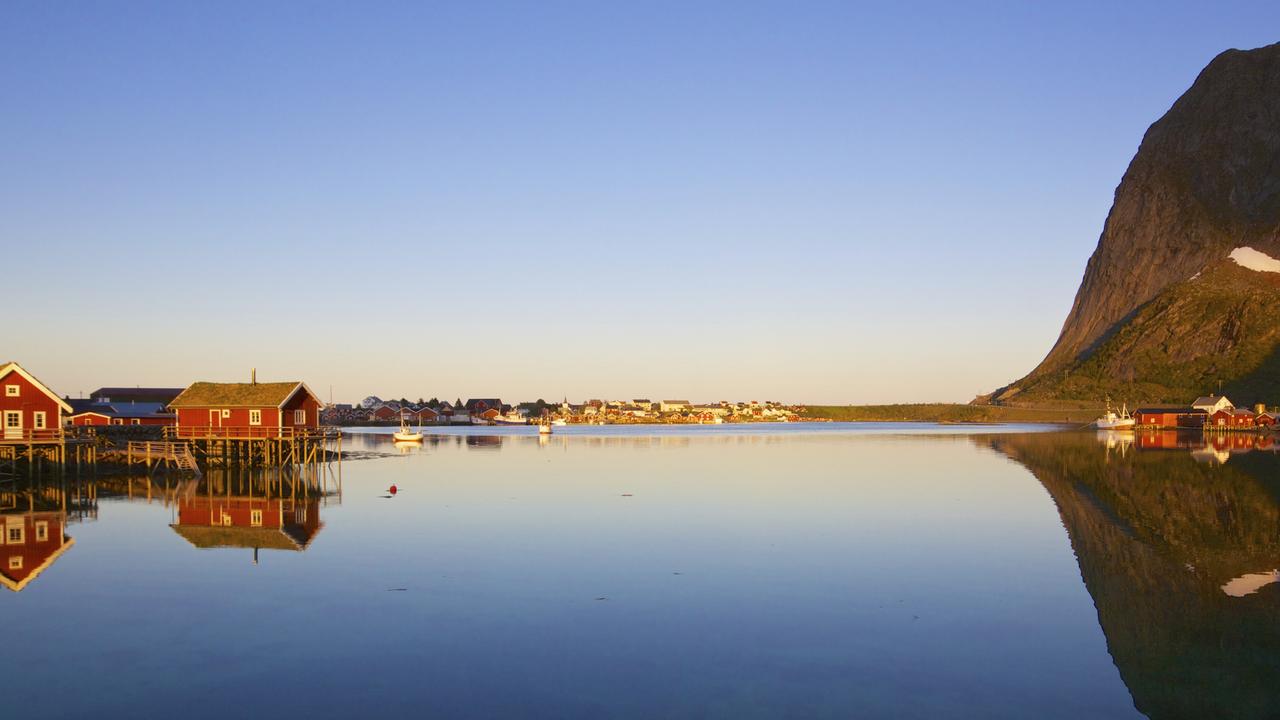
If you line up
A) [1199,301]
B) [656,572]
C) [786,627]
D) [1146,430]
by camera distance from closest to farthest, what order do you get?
[786,627] → [656,572] → [1146,430] → [1199,301]

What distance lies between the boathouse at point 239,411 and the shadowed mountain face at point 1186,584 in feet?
155

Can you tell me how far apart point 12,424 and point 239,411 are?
1315 centimetres

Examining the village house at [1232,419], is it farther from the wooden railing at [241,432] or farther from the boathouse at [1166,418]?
the wooden railing at [241,432]

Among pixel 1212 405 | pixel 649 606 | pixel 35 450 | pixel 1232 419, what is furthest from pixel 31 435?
pixel 1212 405

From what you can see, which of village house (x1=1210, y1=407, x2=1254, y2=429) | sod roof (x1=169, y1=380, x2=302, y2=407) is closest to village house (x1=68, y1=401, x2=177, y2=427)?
sod roof (x1=169, y1=380, x2=302, y2=407)

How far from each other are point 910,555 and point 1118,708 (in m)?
14.1

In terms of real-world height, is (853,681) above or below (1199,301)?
below

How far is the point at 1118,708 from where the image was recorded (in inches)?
593

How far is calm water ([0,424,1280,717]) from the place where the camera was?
51.4ft

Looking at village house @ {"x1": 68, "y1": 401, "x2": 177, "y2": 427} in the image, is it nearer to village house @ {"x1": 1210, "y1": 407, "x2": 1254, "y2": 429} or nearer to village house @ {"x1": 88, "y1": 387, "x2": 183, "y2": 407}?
village house @ {"x1": 88, "y1": 387, "x2": 183, "y2": 407}

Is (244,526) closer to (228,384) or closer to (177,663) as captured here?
(177,663)

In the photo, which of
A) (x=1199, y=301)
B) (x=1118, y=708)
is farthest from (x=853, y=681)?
(x=1199, y=301)

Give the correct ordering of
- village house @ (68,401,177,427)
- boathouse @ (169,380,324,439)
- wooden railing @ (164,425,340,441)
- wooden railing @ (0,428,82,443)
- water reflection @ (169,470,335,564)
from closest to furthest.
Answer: water reflection @ (169,470,335,564) → wooden railing @ (0,428,82,443) → wooden railing @ (164,425,340,441) → boathouse @ (169,380,324,439) → village house @ (68,401,177,427)

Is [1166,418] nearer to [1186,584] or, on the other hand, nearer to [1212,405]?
[1212,405]
